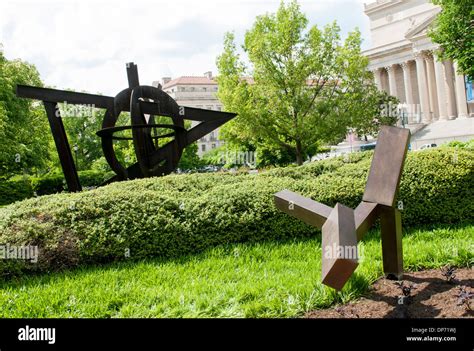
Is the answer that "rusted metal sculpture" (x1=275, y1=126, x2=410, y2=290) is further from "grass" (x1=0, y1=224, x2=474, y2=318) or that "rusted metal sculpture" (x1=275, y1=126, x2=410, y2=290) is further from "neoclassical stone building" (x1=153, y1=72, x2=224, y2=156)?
"neoclassical stone building" (x1=153, y1=72, x2=224, y2=156)

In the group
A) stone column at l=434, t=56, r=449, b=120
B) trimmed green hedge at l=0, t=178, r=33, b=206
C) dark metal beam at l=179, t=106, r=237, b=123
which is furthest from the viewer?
stone column at l=434, t=56, r=449, b=120

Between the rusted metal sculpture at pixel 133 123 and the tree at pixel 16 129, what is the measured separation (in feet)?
39.1

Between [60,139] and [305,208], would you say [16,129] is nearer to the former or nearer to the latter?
[60,139]

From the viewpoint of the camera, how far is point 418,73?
185 feet

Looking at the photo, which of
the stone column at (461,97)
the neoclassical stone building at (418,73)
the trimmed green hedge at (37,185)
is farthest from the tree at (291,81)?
the stone column at (461,97)

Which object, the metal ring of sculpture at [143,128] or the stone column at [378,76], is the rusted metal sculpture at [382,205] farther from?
the stone column at [378,76]

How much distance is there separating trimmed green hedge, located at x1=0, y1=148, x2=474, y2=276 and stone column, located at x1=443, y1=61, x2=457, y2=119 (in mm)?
48019

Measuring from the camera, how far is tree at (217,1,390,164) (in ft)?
66.0

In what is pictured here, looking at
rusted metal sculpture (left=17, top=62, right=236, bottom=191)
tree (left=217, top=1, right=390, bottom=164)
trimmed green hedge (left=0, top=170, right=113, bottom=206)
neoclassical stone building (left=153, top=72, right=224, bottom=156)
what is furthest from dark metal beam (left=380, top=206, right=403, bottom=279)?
neoclassical stone building (left=153, top=72, right=224, bottom=156)

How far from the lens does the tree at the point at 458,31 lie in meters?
20.3

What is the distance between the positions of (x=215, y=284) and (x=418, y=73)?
5606 centimetres

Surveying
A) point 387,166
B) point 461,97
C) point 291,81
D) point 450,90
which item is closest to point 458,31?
point 291,81
